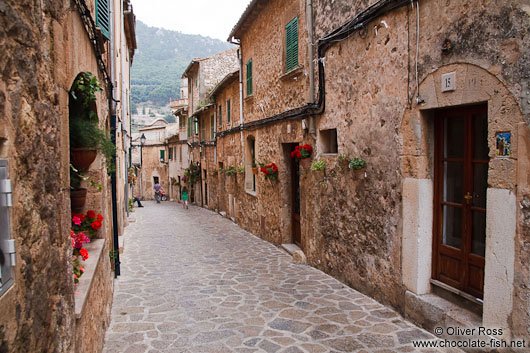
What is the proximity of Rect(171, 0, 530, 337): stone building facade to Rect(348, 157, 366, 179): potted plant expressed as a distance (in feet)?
0.26

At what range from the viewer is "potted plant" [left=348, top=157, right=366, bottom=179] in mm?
6528

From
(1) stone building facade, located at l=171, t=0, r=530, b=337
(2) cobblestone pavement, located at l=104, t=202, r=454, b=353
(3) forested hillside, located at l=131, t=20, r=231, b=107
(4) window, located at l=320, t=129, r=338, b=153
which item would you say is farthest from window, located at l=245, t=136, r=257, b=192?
(3) forested hillside, located at l=131, t=20, r=231, b=107

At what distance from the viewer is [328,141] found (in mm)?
8453

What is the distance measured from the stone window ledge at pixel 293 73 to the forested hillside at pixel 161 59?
91094 millimetres

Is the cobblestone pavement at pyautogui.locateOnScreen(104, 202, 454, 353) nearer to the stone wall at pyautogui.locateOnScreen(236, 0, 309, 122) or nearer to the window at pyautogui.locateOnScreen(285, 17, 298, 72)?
the stone wall at pyautogui.locateOnScreen(236, 0, 309, 122)

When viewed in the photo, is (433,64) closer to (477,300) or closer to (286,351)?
(477,300)

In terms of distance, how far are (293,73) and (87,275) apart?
6.84 m

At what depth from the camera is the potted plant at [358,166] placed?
6528 millimetres

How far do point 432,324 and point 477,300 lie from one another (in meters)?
0.71

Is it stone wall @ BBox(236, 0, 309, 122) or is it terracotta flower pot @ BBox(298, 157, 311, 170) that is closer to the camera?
terracotta flower pot @ BBox(298, 157, 311, 170)

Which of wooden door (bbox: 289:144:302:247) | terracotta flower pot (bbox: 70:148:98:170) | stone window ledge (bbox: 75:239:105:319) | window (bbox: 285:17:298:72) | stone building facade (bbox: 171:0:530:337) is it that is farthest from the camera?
wooden door (bbox: 289:144:302:247)

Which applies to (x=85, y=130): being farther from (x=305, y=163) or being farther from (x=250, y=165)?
(x=250, y=165)

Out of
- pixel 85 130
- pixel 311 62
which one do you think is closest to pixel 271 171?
pixel 311 62

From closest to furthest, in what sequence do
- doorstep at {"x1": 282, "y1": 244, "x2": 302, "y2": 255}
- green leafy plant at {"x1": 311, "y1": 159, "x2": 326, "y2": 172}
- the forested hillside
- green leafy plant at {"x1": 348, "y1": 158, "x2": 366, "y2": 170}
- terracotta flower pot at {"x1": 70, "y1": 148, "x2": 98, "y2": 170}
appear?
terracotta flower pot at {"x1": 70, "y1": 148, "x2": 98, "y2": 170}, green leafy plant at {"x1": 348, "y1": 158, "x2": 366, "y2": 170}, green leafy plant at {"x1": 311, "y1": 159, "x2": 326, "y2": 172}, doorstep at {"x1": 282, "y1": 244, "x2": 302, "y2": 255}, the forested hillside
